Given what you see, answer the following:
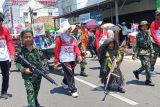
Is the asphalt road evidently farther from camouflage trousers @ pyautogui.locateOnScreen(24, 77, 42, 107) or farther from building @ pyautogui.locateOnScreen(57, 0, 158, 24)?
building @ pyautogui.locateOnScreen(57, 0, 158, 24)

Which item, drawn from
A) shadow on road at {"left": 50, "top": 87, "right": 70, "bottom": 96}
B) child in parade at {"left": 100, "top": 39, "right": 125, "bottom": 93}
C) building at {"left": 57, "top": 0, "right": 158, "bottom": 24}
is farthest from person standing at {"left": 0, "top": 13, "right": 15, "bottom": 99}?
building at {"left": 57, "top": 0, "right": 158, "bottom": 24}

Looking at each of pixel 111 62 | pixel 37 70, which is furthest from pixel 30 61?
pixel 111 62

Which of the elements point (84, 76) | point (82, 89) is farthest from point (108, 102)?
point (84, 76)

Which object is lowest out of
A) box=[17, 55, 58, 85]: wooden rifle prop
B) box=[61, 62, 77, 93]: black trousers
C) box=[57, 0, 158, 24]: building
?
box=[61, 62, 77, 93]: black trousers

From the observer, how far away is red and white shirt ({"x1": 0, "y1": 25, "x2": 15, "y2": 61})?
8.32 meters

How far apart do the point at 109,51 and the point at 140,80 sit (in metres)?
1.94

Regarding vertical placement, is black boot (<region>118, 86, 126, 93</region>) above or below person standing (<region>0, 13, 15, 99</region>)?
below

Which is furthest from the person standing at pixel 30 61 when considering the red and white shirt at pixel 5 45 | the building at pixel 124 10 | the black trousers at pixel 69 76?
the building at pixel 124 10

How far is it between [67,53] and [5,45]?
4.68 feet

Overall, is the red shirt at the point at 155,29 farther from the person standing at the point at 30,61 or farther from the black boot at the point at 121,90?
the person standing at the point at 30,61

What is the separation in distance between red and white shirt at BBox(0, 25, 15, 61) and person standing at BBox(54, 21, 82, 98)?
3.42ft

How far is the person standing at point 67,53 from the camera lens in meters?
8.31

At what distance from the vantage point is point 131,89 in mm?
8719

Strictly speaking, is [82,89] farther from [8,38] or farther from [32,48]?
[32,48]
